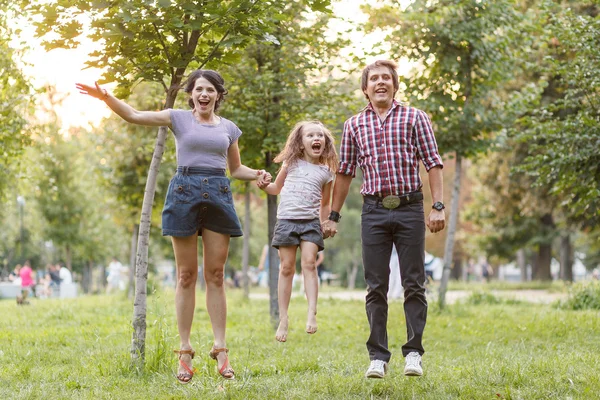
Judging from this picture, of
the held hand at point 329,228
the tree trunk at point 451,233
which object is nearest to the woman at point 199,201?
the held hand at point 329,228

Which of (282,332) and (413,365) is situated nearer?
(413,365)

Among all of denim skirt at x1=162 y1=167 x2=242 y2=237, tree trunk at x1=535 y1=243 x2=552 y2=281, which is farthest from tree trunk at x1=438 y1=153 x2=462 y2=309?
tree trunk at x1=535 y1=243 x2=552 y2=281

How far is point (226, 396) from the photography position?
6.00 m

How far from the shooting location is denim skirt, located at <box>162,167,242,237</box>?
6027mm

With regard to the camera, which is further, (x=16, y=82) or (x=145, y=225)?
(x=16, y=82)

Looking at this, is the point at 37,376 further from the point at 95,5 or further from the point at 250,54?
the point at 250,54

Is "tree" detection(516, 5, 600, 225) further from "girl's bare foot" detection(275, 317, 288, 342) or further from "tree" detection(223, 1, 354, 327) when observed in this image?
"girl's bare foot" detection(275, 317, 288, 342)

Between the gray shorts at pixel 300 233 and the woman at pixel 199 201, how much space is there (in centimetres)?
75

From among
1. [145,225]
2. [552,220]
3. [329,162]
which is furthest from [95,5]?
[552,220]

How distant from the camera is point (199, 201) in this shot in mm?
6051

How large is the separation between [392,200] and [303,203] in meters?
1.21

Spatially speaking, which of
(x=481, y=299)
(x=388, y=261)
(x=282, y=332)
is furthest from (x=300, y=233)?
(x=481, y=299)

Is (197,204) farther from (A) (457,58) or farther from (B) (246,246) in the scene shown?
(B) (246,246)

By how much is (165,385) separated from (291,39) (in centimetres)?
672
